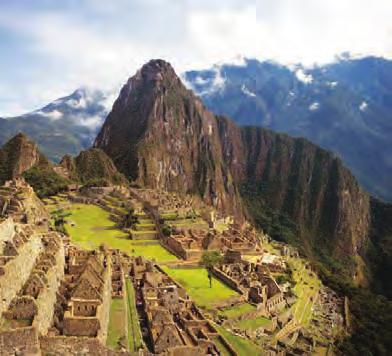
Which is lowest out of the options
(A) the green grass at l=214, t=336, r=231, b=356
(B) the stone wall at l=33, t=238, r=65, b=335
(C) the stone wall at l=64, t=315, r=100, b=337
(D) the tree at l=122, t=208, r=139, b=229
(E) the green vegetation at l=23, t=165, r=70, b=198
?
(A) the green grass at l=214, t=336, r=231, b=356

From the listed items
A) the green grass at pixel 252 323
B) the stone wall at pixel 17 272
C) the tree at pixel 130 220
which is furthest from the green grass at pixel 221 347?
the tree at pixel 130 220

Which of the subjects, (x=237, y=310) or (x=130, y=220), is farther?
(x=130, y=220)

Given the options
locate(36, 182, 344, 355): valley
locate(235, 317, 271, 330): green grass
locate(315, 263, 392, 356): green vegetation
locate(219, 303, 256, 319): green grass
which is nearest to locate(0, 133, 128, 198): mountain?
locate(36, 182, 344, 355): valley

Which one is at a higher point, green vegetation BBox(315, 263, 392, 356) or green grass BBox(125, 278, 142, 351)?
green grass BBox(125, 278, 142, 351)

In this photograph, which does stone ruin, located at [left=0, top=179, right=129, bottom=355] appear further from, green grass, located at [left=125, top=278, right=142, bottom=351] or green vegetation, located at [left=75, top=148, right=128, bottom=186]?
green vegetation, located at [left=75, top=148, right=128, bottom=186]

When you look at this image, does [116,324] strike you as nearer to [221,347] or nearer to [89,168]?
[221,347]

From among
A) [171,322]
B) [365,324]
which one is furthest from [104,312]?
[365,324]
